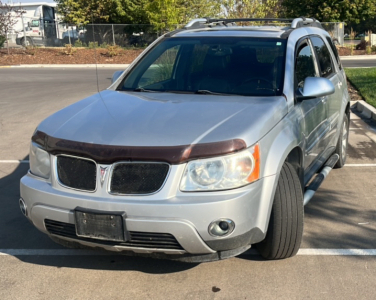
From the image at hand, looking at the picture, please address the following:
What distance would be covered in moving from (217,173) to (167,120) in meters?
0.64

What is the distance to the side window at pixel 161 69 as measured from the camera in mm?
4934

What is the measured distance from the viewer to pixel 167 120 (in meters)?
3.60

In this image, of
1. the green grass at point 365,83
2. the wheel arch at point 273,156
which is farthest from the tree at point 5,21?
the wheel arch at point 273,156

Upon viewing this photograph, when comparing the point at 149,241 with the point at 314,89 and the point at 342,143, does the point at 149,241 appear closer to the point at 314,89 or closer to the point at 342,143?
the point at 314,89

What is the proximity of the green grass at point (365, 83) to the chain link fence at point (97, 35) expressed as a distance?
56.8 ft

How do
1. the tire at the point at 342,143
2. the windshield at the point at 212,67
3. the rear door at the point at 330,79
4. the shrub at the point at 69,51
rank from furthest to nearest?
1. the shrub at the point at 69,51
2. the tire at the point at 342,143
3. the rear door at the point at 330,79
4. the windshield at the point at 212,67

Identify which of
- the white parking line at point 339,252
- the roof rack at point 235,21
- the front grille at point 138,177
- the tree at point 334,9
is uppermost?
the tree at point 334,9

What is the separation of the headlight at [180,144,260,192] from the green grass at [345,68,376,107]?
8.02m

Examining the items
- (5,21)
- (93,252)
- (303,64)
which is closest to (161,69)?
(303,64)


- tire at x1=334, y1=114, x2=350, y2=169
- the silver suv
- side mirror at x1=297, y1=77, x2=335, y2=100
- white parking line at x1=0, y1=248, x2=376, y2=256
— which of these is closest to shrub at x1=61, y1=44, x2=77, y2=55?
tire at x1=334, y1=114, x2=350, y2=169

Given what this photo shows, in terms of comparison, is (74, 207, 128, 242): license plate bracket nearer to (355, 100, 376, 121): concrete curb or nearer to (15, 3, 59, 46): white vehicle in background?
(355, 100, 376, 121): concrete curb

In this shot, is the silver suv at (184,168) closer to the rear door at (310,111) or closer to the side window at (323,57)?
the rear door at (310,111)

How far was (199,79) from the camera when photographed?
4664 mm

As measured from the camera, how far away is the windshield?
4.42 metres
